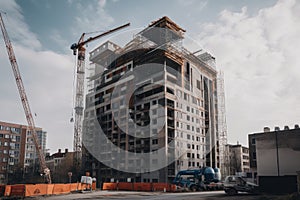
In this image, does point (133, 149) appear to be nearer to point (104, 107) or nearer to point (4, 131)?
point (104, 107)

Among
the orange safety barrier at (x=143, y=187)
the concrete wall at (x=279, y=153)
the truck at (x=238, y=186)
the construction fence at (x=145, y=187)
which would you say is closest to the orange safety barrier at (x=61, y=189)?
the construction fence at (x=145, y=187)

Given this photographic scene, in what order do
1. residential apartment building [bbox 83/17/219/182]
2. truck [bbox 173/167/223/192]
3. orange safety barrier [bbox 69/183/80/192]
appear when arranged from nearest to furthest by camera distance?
orange safety barrier [bbox 69/183/80/192] → truck [bbox 173/167/223/192] → residential apartment building [bbox 83/17/219/182]

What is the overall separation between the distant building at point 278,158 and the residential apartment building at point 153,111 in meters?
37.8

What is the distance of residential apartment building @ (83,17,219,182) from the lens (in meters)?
79.4

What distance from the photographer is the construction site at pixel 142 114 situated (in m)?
79.4

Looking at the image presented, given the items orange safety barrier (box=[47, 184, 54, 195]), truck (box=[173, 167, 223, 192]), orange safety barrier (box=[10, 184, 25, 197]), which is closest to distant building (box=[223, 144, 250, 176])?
truck (box=[173, 167, 223, 192])

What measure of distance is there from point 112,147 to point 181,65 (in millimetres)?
31381

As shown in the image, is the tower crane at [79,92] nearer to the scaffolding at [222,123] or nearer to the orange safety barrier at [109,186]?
the scaffolding at [222,123]

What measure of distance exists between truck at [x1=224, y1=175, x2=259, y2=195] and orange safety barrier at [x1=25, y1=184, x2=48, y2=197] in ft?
77.3

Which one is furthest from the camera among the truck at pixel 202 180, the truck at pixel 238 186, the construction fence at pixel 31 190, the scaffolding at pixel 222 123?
the scaffolding at pixel 222 123

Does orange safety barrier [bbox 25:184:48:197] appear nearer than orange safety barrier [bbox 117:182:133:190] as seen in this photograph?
Yes

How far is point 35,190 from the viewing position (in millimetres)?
39750

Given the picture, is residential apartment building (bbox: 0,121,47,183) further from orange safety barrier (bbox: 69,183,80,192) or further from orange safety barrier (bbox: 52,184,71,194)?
orange safety barrier (bbox: 52,184,71,194)

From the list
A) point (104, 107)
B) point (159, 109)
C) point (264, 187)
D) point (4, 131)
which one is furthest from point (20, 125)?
point (264, 187)
